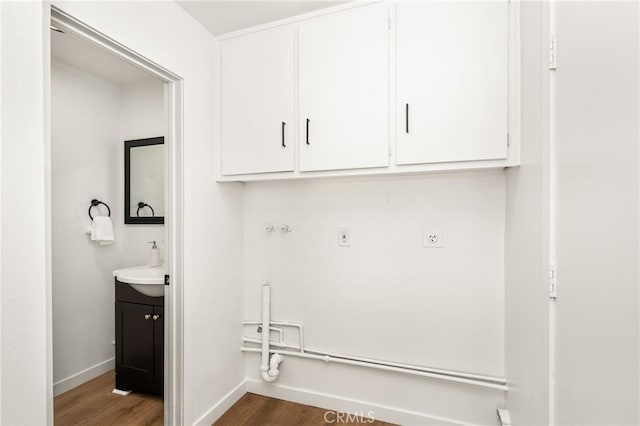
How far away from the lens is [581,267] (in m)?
0.85

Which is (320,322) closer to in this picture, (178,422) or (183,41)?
(178,422)

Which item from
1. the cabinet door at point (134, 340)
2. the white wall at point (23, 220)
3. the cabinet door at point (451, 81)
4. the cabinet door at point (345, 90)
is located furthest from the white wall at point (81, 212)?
the cabinet door at point (451, 81)

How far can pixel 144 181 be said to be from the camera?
2.59m

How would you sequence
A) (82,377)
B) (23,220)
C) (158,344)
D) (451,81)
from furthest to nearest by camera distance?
(82,377), (158,344), (451,81), (23,220)

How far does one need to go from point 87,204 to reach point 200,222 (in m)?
1.29

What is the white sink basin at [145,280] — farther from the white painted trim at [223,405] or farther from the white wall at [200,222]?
the white painted trim at [223,405]

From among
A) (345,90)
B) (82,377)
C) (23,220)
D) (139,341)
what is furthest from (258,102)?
(82,377)

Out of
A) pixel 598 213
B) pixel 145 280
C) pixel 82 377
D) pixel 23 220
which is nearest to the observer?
pixel 598 213

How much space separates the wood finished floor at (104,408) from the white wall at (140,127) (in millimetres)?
959

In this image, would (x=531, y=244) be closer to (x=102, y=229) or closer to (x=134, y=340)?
(x=134, y=340)

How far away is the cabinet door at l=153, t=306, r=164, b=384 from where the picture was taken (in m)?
2.09

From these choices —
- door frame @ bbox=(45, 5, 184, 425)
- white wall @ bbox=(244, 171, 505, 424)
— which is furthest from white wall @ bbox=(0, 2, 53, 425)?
white wall @ bbox=(244, 171, 505, 424)

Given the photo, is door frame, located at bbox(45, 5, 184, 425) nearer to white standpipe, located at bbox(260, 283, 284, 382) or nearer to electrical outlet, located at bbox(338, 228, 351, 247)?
white standpipe, located at bbox(260, 283, 284, 382)

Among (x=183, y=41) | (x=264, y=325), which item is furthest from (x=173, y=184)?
(x=264, y=325)
